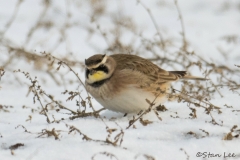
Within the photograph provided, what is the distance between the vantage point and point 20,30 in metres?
11.8

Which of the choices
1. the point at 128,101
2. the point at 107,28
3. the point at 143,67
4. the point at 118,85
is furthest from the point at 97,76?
the point at 107,28

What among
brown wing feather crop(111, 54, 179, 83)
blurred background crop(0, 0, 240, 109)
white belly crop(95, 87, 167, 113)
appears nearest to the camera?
white belly crop(95, 87, 167, 113)

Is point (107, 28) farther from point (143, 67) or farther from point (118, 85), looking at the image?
point (118, 85)

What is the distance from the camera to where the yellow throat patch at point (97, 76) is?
16.4 feet

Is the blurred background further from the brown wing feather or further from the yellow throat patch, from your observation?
the yellow throat patch

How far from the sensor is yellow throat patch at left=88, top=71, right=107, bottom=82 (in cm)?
501

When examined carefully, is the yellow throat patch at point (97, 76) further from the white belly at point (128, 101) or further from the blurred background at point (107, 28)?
the blurred background at point (107, 28)

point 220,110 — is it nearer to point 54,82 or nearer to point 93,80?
point 93,80

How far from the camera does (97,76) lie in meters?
5.02

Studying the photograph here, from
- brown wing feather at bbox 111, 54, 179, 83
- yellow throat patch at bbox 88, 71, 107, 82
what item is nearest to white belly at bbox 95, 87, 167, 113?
yellow throat patch at bbox 88, 71, 107, 82

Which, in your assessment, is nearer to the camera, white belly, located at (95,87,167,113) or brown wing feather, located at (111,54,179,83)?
white belly, located at (95,87,167,113)

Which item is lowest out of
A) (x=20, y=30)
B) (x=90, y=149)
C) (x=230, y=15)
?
(x=90, y=149)

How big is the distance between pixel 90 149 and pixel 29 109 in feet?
9.16

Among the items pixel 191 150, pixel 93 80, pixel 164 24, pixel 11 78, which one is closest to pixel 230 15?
pixel 164 24
